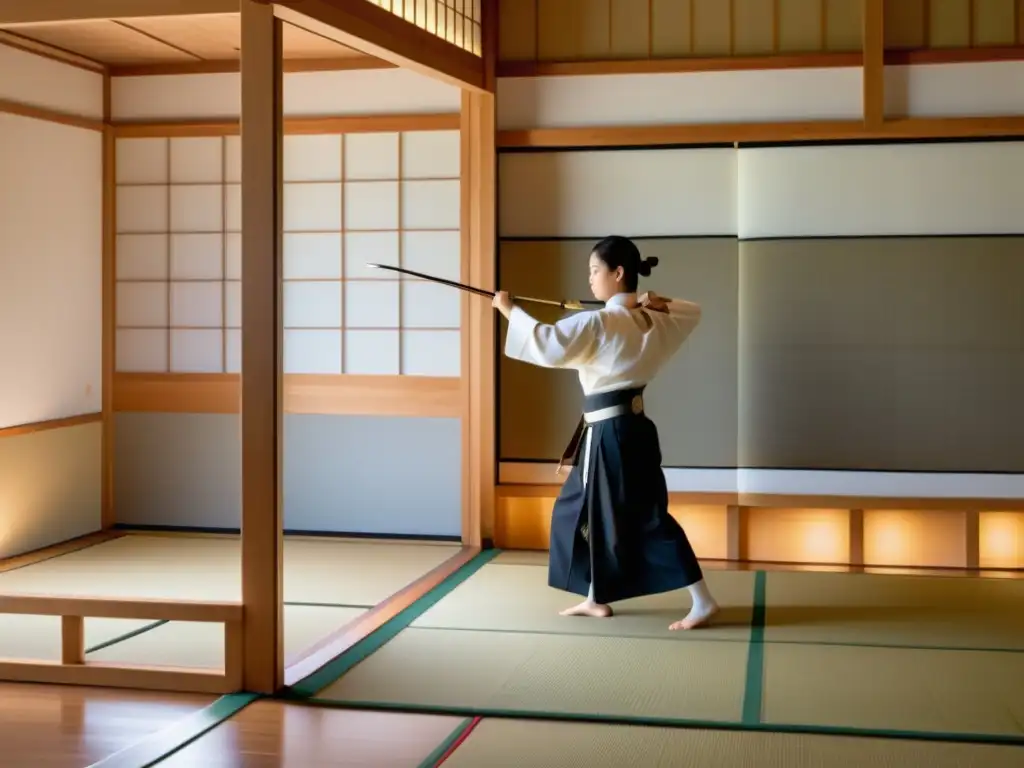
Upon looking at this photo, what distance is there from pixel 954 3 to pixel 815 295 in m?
1.43

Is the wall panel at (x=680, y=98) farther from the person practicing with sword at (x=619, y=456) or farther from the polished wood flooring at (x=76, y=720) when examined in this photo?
the polished wood flooring at (x=76, y=720)

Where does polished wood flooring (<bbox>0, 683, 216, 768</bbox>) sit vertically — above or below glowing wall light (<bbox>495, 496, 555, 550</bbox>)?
below

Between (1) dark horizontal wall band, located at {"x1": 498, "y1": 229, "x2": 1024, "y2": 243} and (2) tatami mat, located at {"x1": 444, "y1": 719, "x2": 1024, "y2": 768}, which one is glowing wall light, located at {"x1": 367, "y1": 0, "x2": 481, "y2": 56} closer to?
(1) dark horizontal wall band, located at {"x1": 498, "y1": 229, "x2": 1024, "y2": 243}

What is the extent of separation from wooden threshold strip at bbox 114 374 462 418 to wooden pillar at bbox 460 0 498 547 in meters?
0.19

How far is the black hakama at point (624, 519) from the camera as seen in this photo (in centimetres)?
471

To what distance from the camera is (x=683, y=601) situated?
16.8 feet

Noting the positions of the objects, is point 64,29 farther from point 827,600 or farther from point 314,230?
point 827,600

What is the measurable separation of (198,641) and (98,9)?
208 centimetres

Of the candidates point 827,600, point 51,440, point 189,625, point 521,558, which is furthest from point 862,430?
point 51,440

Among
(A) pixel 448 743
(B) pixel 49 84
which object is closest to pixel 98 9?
(A) pixel 448 743

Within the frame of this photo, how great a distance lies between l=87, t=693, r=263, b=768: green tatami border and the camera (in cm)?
324

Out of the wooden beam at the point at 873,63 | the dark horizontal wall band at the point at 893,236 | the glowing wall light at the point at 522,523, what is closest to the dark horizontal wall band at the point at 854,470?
the glowing wall light at the point at 522,523

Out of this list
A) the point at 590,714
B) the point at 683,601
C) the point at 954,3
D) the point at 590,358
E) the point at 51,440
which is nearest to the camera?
the point at 590,714

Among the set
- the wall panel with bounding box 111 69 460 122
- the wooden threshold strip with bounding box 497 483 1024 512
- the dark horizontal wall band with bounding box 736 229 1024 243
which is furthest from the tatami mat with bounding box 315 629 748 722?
the wall panel with bounding box 111 69 460 122
